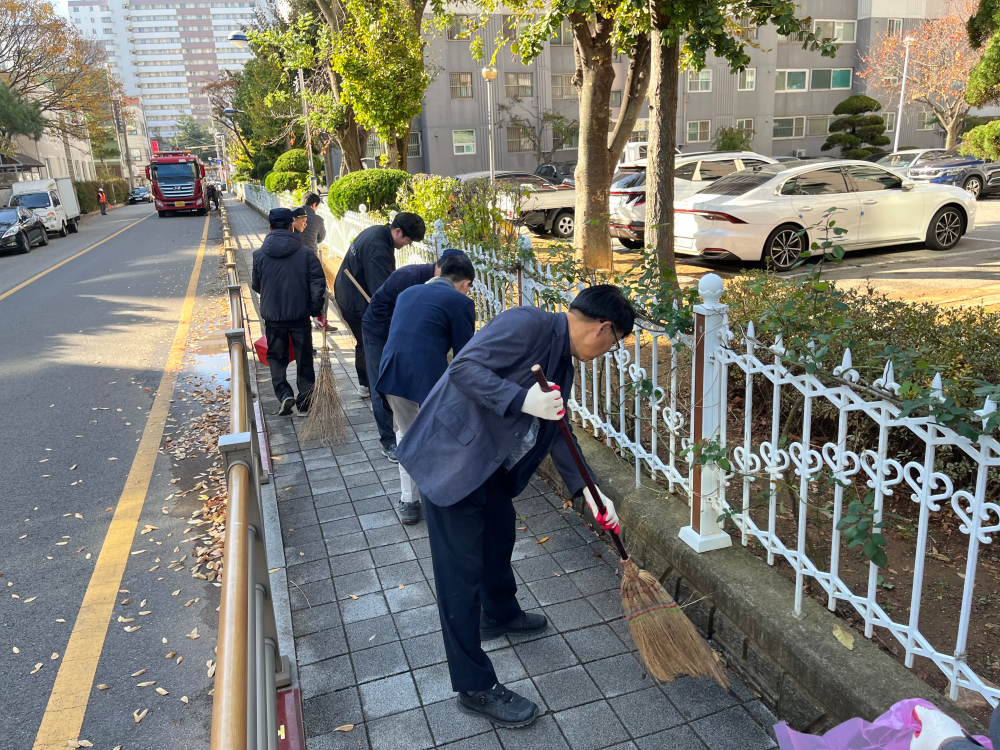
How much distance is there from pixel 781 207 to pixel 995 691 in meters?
9.30

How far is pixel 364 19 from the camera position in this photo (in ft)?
44.2

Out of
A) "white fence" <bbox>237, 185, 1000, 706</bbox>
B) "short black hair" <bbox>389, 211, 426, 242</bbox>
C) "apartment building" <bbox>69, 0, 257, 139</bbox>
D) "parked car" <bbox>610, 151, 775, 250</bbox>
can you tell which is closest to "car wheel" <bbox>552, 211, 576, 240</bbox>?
"parked car" <bbox>610, 151, 775, 250</bbox>

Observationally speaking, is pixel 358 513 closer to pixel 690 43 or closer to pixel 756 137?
pixel 690 43

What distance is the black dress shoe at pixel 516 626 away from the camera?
3309 millimetres

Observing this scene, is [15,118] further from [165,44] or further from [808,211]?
[165,44]

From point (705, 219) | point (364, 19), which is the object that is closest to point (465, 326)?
point (705, 219)

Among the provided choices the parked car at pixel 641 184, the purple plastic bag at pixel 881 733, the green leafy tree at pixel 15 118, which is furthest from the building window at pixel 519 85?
the purple plastic bag at pixel 881 733

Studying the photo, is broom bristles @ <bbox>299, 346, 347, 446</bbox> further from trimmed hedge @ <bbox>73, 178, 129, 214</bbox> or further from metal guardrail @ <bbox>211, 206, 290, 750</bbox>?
trimmed hedge @ <bbox>73, 178, 129, 214</bbox>

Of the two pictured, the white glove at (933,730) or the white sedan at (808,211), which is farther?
the white sedan at (808,211)

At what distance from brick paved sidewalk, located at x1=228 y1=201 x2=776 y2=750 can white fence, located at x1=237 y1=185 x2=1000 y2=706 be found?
53 centimetres

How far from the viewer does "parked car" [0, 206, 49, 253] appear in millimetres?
20956

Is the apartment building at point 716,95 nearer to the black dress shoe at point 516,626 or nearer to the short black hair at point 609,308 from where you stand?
the black dress shoe at point 516,626

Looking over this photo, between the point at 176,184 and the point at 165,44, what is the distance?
168 meters

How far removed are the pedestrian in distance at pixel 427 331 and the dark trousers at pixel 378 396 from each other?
3.59 ft
